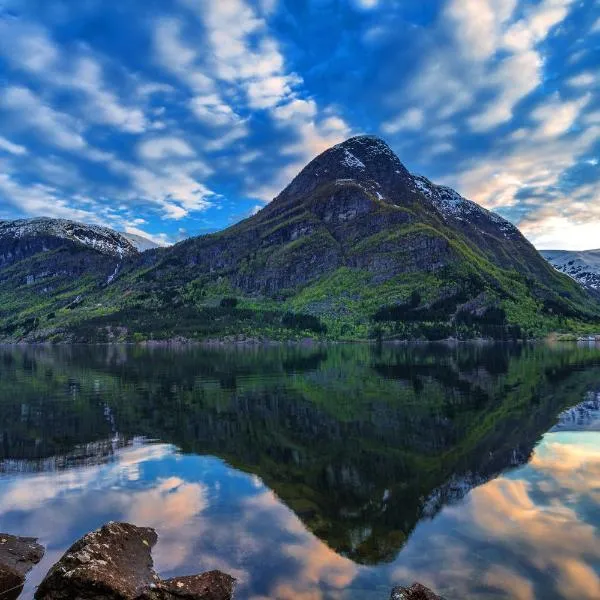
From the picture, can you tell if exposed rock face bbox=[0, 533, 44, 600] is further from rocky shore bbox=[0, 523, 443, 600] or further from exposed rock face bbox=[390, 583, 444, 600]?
exposed rock face bbox=[390, 583, 444, 600]

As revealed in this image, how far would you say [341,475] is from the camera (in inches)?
1262

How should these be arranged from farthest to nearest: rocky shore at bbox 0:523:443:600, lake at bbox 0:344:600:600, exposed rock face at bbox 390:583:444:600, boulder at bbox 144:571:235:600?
lake at bbox 0:344:600:600 < boulder at bbox 144:571:235:600 < rocky shore at bbox 0:523:443:600 < exposed rock face at bbox 390:583:444:600

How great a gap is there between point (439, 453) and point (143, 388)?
5556 cm

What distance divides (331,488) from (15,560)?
16.4 metres

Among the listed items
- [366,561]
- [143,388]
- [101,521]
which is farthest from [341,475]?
[143,388]

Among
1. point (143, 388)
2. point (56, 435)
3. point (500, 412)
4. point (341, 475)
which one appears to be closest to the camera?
point (341, 475)

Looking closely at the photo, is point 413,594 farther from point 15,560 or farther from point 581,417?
point 581,417

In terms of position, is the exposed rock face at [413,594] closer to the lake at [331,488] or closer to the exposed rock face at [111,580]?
the lake at [331,488]

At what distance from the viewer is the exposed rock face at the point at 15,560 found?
59.9 ft

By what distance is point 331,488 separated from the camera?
29.6 m

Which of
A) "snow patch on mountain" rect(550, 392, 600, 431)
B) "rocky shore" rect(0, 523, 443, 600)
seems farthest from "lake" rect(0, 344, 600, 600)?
"rocky shore" rect(0, 523, 443, 600)

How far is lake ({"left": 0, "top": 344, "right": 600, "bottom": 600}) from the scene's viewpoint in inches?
784

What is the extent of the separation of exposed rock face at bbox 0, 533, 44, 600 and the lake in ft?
1.72

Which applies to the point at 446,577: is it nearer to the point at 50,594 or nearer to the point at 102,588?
the point at 102,588
